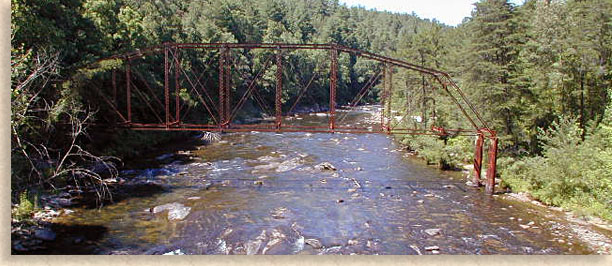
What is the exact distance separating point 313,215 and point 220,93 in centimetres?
924

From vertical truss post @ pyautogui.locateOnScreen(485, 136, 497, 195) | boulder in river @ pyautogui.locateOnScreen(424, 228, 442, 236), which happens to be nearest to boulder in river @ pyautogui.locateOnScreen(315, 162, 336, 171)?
vertical truss post @ pyautogui.locateOnScreen(485, 136, 497, 195)

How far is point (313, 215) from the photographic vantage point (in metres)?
20.5

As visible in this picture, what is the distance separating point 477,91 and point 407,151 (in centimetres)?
1086

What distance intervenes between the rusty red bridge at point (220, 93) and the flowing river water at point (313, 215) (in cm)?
304

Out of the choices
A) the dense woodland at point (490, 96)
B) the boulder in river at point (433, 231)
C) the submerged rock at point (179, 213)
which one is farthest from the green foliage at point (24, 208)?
the boulder in river at point (433, 231)

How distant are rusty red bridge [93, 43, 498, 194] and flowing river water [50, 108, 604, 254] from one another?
3039 mm

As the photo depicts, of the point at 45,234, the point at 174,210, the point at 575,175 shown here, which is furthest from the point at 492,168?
the point at 45,234

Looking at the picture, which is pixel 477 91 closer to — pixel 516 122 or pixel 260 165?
pixel 516 122

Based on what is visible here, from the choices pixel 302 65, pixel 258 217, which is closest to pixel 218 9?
pixel 302 65

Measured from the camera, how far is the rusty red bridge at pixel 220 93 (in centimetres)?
2420

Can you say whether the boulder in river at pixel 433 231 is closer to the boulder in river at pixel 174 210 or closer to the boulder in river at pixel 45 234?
the boulder in river at pixel 174 210

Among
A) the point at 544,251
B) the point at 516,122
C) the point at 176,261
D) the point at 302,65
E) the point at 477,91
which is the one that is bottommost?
the point at 544,251

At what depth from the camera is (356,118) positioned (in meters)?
59.2

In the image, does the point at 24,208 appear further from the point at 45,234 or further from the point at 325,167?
the point at 325,167
